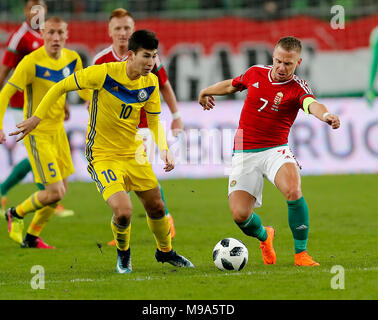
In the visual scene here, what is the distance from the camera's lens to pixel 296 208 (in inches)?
266

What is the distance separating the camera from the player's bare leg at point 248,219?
703 cm

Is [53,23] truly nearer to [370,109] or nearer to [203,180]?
[203,180]

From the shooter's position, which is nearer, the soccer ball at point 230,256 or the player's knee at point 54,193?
the soccer ball at point 230,256

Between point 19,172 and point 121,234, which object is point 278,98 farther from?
point 19,172

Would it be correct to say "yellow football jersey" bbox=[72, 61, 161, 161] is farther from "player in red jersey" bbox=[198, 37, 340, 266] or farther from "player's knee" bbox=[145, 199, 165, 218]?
"player in red jersey" bbox=[198, 37, 340, 266]

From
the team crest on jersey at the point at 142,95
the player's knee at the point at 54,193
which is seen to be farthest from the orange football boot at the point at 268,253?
the player's knee at the point at 54,193

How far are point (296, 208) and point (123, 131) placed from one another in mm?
1660

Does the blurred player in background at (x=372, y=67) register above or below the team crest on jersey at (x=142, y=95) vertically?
above

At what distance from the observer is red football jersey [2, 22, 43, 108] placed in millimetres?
9148

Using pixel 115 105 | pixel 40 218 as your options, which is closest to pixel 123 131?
pixel 115 105

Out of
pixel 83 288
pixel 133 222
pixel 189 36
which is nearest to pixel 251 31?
pixel 189 36

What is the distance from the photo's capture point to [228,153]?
47.2 ft

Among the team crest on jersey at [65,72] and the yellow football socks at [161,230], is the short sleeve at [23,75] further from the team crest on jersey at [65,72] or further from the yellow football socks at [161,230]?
the yellow football socks at [161,230]

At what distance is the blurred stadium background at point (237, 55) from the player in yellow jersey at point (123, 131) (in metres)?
7.67
